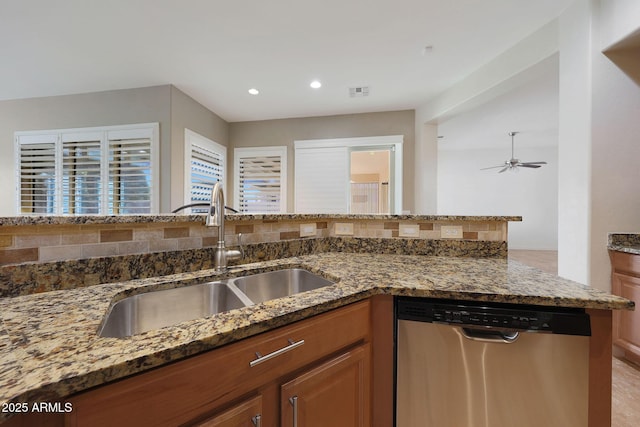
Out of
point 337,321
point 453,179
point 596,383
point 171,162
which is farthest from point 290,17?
point 453,179

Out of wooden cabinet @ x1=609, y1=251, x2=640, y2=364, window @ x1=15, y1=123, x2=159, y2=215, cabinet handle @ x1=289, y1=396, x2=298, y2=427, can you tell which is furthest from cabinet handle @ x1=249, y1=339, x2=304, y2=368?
window @ x1=15, y1=123, x2=159, y2=215

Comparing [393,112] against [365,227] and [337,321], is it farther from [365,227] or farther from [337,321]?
[337,321]

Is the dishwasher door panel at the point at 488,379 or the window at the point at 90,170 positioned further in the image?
the window at the point at 90,170

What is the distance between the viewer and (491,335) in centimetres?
87

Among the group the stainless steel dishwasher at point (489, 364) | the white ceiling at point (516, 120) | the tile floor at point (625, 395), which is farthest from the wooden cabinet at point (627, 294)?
the white ceiling at point (516, 120)

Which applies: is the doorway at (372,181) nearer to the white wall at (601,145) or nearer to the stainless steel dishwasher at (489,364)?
the white wall at (601,145)

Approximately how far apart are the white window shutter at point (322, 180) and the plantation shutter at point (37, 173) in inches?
129

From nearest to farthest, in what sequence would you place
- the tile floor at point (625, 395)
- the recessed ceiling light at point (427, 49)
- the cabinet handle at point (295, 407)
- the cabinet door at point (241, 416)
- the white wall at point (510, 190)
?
the cabinet door at point (241, 416) → the cabinet handle at point (295, 407) → the tile floor at point (625, 395) → the recessed ceiling light at point (427, 49) → the white wall at point (510, 190)

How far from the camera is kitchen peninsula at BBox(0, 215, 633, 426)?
1.59 feet

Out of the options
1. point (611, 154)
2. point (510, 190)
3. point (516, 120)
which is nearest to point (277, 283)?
point (611, 154)

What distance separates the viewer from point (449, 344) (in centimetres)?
89

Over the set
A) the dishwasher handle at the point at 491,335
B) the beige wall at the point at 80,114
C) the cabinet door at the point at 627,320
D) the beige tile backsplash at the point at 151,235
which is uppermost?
the beige wall at the point at 80,114

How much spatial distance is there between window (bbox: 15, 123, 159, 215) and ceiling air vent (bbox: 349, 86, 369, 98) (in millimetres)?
2491

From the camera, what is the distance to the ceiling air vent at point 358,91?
10.2ft
